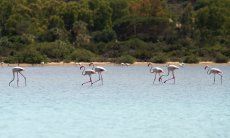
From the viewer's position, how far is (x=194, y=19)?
2653 inches

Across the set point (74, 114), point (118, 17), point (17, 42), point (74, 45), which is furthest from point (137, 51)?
point (74, 114)

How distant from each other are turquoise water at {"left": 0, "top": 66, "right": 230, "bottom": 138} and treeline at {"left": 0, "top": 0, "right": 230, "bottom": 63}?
28521mm

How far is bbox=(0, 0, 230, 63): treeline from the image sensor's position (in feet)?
187

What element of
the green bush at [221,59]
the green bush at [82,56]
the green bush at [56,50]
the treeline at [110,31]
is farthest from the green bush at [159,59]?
the green bush at [56,50]

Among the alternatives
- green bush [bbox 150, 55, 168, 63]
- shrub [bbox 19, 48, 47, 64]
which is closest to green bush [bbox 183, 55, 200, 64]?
green bush [bbox 150, 55, 168, 63]

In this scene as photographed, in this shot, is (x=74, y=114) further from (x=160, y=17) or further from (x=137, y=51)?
(x=160, y=17)

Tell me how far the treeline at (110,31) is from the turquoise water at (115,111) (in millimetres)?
28521

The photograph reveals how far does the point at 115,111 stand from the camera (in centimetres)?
1772

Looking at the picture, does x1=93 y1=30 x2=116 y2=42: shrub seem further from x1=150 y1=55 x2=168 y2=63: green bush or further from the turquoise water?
the turquoise water

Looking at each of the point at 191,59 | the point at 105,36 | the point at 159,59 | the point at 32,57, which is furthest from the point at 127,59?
the point at 105,36

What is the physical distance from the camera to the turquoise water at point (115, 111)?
13.9 metres

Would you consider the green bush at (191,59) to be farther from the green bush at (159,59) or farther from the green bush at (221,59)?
the green bush at (221,59)

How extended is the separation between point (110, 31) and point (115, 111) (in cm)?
4812

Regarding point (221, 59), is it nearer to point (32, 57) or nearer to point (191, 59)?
point (191, 59)
